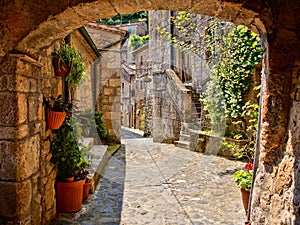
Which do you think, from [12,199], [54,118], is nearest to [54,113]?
[54,118]

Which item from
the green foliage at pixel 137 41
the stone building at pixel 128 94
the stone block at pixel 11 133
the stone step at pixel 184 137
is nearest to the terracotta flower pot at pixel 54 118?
the stone block at pixel 11 133

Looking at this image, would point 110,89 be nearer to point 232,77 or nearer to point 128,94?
point 232,77

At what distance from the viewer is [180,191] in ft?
11.5

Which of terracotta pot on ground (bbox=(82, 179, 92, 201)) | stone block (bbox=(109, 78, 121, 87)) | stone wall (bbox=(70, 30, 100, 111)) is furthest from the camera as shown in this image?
stone block (bbox=(109, 78, 121, 87))

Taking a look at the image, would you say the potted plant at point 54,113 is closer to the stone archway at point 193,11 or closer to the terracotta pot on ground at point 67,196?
the stone archway at point 193,11

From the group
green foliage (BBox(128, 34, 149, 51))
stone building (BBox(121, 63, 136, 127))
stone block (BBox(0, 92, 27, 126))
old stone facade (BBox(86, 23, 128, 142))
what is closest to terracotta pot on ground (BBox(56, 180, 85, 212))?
stone block (BBox(0, 92, 27, 126))

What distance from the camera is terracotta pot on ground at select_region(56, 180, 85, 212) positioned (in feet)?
8.71

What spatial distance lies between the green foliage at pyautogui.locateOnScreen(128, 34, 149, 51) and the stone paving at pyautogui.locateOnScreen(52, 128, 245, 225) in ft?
45.3

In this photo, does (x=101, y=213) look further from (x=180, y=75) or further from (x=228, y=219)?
(x=180, y=75)

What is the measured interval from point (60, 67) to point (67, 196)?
1.43 m

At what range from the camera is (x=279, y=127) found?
174 cm

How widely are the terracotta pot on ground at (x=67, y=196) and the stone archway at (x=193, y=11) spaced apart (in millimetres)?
607

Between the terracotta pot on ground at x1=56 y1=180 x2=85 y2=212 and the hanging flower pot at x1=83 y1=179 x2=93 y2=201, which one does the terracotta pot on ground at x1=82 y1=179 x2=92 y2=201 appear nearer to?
the hanging flower pot at x1=83 y1=179 x2=93 y2=201

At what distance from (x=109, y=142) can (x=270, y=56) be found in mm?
5681
